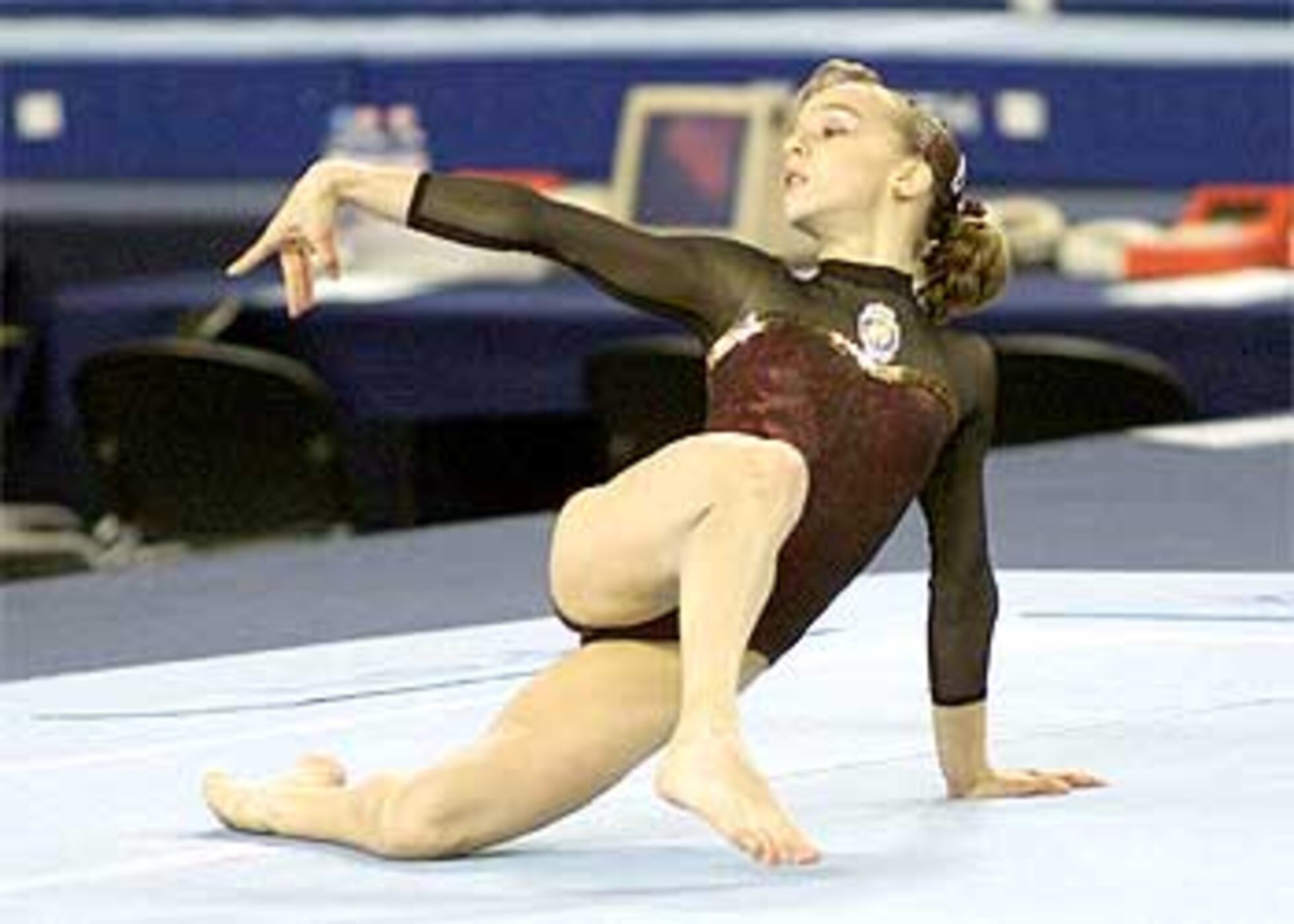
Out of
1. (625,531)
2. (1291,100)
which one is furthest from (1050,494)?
(1291,100)

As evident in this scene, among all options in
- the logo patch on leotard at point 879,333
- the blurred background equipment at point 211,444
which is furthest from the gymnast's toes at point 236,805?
the blurred background equipment at point 211,444

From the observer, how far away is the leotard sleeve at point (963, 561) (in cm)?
301

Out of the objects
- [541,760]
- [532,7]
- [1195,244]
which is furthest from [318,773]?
[532,7]

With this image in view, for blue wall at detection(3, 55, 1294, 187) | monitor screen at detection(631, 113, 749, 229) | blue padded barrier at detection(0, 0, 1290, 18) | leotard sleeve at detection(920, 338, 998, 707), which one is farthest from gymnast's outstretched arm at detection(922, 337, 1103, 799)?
blue padded barrier at detection(0, 0, 1290, 18)

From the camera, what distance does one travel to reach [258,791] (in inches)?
121

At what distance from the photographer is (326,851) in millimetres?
3012

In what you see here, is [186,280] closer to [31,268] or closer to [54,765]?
[31,268]

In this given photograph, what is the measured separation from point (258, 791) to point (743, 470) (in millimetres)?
491

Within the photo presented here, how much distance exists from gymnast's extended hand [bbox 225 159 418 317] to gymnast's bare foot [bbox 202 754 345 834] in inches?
14.1

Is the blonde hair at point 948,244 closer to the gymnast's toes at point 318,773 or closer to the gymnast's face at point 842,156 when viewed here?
the gymnast's face at point 842,156

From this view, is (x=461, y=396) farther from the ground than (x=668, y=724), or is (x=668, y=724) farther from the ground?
(x=668, y=724)

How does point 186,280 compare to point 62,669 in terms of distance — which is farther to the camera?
point 186,280

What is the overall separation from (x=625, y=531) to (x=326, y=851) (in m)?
0.35

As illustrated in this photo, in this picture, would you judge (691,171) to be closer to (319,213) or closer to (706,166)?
(706,166)
